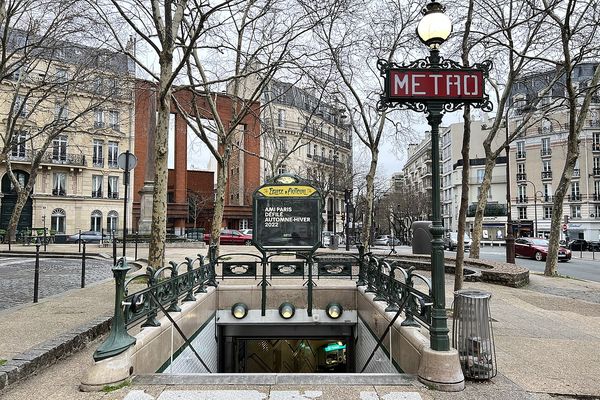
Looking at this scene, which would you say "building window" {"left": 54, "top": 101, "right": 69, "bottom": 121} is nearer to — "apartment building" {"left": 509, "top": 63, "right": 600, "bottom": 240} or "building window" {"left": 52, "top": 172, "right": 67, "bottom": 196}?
"building window" {"left": 52, "top": 172, "right": 67, "bottom": 196}

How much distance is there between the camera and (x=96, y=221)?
142ft

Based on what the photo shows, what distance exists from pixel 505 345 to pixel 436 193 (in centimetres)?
284

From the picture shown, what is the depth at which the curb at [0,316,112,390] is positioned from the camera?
14.0ft

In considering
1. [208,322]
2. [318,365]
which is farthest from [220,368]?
[318,365]

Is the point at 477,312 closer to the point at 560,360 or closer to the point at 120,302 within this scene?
the point at 560,360

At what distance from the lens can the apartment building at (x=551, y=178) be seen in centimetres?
5428

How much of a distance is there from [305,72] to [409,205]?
152 feet

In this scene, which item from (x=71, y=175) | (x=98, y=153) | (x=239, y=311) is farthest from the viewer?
(x=98, y=153)

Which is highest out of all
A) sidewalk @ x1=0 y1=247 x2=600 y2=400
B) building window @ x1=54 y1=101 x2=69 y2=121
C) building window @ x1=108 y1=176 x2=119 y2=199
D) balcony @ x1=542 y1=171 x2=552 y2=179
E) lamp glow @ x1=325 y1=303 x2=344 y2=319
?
building window @ x1=54 y1=101 x2=69 y2=121

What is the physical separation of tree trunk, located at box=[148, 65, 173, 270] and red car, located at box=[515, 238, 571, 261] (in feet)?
79.3

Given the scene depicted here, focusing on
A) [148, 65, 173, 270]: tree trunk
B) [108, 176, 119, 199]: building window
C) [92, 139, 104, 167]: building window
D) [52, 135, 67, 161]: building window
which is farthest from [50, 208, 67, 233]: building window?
[148, 65, 173, 270]: tree trunk

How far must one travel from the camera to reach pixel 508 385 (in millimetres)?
4344

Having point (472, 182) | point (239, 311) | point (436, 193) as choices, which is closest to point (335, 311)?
point (239, 311)

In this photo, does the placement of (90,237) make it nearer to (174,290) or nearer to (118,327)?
(174,290)
